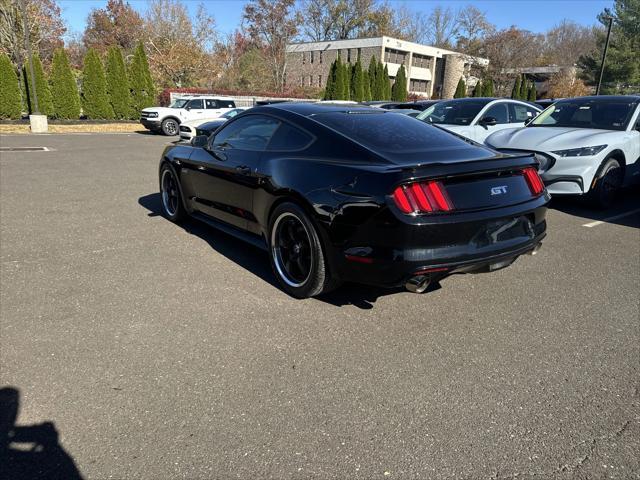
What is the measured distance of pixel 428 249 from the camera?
311cm

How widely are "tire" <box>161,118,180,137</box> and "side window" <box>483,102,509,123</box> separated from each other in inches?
596

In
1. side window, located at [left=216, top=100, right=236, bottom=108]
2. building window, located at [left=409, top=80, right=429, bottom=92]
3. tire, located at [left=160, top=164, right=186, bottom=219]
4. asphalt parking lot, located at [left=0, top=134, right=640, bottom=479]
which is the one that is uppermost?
building window, located at [left=409, top=80, right=429, bottom=92]

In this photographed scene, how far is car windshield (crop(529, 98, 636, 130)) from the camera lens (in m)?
7.72

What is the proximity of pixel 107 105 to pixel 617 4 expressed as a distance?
50.4 metres

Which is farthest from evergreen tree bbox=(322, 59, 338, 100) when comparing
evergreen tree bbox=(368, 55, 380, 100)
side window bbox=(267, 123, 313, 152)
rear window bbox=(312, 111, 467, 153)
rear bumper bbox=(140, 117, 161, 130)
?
side window bbox=(267, 123, 313, 152)

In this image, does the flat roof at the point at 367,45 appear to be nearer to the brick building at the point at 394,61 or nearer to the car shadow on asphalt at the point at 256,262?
the brick building at the point at 394,61

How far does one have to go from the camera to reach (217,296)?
3953 mm

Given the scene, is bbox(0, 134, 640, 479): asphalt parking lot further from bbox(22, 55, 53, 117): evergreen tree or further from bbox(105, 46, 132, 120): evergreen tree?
bbox(105, 46, 132, 120): evergreen tree

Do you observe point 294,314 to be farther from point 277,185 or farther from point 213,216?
point 213,216

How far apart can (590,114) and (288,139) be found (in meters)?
6.31

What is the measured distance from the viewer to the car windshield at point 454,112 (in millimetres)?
9766

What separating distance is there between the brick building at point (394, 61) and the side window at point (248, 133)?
48718mm

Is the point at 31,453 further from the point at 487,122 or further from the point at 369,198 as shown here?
the point at 487,122

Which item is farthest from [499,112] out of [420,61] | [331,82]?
[420,61]
